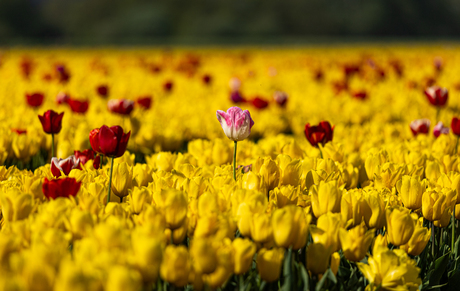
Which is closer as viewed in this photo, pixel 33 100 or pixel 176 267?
pixel 176 267

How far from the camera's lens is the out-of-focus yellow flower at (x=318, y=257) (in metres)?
1.89

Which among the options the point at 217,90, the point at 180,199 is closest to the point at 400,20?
the point at 217,90

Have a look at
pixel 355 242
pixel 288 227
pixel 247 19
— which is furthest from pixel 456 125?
pixel 247 19

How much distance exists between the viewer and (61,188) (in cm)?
222

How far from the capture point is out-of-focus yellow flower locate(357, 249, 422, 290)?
181 cm

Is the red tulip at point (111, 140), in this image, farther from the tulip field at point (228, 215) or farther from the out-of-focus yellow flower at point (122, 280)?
the out-of-focus yellow flower at point (122, 280)

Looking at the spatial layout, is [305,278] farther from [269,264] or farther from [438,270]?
[438,270]

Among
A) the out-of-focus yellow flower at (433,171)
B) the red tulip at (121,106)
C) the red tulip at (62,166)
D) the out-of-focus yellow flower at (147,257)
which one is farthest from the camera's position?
the red tulip at (121,106)

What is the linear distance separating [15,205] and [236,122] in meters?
1.10

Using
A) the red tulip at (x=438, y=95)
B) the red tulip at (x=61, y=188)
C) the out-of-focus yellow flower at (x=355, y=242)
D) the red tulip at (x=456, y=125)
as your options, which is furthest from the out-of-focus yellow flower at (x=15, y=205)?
the red tulip at (x=438, y=95)

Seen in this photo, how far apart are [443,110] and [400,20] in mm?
129512

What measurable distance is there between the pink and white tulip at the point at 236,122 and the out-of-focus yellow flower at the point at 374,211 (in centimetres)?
69

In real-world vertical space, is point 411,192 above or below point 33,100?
below

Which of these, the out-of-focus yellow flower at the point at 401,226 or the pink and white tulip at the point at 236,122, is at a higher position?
the pink and white tulip at the point at 236,122
